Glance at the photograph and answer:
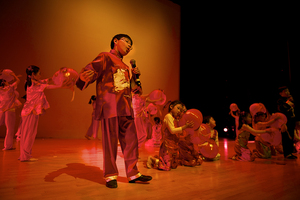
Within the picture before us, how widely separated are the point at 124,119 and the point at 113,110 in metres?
0.16

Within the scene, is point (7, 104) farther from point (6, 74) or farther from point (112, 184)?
point (112, 184)

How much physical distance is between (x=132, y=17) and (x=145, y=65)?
191cm

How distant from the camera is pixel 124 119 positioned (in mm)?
2178

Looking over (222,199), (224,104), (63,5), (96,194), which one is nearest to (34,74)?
(96,194)

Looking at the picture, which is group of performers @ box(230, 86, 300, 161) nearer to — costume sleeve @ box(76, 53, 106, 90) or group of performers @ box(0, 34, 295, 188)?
group of performers @ box(0, 34, 295, 188)

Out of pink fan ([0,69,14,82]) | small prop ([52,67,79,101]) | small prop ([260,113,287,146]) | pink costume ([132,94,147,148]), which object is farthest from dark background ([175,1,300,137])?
pink fan ([0,69,14,82])

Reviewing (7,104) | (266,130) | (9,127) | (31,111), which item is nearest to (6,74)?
(7,104)

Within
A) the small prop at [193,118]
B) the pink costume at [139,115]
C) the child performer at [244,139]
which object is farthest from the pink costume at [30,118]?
the child performer at [244,139]

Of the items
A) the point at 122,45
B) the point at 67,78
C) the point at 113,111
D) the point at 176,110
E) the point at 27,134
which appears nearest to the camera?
the point at 113,111

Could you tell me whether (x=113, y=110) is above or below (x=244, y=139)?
above

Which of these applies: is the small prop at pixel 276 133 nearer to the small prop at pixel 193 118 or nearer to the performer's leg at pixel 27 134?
the small prop at pixel 193 118

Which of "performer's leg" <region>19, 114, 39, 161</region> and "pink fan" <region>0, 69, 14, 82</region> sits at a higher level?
"pink fan" <region>0, 69, 14, 82</region>

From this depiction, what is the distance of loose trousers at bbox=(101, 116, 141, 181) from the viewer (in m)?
2.05

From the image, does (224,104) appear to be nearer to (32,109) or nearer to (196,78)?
(196,78)
